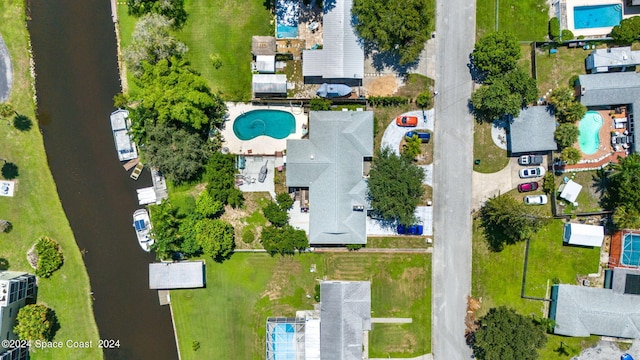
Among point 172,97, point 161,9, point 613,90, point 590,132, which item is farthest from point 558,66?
point 161,9

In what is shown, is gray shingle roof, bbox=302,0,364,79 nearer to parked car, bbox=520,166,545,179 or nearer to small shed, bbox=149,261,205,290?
parked car, bbox=520,166,545,179

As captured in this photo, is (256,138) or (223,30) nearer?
(223,30)

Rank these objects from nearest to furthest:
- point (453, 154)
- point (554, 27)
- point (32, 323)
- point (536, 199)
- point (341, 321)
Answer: point (32, 323) < point (341, 321) < point (554, 27) < point (536, 199) < point (453, 154)

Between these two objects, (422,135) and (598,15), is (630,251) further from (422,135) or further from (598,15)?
(598,15)

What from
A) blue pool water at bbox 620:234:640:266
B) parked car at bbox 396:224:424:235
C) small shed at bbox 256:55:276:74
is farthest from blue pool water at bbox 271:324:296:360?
blue pool water at bbox 620:234:640:266

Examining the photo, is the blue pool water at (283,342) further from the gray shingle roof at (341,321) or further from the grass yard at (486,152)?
the grass yard at (486,152)

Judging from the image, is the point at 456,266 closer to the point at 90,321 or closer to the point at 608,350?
the point at 608,350

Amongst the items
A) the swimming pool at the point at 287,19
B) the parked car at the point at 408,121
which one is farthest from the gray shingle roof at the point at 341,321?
the swimming pool at the point at 287,19

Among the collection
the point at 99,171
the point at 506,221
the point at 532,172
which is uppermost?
the point at 532,172
